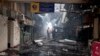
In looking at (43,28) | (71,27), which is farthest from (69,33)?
(43,28)

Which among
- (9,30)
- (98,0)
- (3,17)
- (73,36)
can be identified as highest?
(98,0)

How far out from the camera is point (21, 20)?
20641 mm

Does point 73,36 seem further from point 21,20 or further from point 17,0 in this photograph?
point 17,0

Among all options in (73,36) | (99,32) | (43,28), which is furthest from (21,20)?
(43,28)

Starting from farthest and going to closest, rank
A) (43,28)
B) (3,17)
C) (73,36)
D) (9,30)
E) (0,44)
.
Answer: (43,28) < (73,36) < (9,30) < (3,17) < (0,44)

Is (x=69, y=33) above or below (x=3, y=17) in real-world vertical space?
below

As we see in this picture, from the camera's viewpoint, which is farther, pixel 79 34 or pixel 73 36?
pixel 73 36

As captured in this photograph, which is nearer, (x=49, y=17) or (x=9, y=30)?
(x=9, y=30)

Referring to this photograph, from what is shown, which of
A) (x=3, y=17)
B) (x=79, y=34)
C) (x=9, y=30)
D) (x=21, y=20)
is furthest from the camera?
(x=79, y=34)

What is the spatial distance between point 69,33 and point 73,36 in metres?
1.64

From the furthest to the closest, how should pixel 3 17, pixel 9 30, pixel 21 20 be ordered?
1. pixel 21 20
2. pixel 9 30
3. pixel 3 17

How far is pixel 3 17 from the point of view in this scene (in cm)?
1407

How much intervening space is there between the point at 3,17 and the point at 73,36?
61.3ft

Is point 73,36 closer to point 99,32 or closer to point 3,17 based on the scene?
point 99,32
